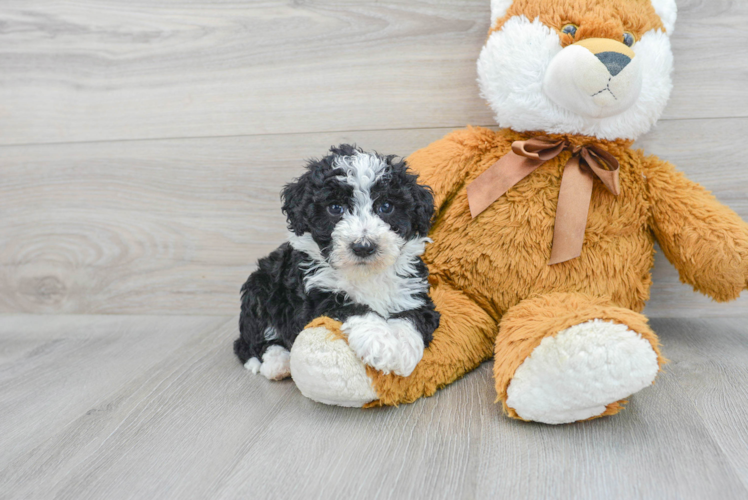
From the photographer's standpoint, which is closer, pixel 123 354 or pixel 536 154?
pixel 536 154

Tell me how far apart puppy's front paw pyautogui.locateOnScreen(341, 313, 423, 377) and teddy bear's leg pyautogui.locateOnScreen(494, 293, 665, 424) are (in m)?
0.17

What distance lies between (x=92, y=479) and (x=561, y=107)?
1.13m

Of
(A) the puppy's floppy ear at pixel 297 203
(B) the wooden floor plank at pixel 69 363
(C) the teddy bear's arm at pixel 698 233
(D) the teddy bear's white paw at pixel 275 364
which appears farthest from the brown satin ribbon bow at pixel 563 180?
(B) the wooden floor plank at pixel 69 363

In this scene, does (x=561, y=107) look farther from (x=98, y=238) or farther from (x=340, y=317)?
(x=98, y=238)

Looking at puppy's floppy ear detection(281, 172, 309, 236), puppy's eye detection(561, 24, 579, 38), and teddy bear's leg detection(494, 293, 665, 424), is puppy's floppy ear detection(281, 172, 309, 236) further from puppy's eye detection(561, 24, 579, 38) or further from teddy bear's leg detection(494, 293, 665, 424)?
puppy's eye detection(561, 24, 579, 38)

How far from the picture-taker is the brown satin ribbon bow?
3.79 ft

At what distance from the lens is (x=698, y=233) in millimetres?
1181

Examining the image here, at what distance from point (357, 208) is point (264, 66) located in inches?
29.9

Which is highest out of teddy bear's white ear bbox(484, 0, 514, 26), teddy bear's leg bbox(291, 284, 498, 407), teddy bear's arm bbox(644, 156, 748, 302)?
teddy bear's white ear bbox(484, 0, 514, 26)

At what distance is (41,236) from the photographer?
174 centimetres

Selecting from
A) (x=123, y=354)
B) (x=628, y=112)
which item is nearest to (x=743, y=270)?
(x=628, y=112)

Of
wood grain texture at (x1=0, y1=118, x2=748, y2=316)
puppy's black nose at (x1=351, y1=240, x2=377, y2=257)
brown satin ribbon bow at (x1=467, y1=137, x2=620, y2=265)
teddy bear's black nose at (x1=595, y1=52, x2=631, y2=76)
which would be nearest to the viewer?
puppy's black nose at (x1=351, y1=240, x2=377, y2=257)

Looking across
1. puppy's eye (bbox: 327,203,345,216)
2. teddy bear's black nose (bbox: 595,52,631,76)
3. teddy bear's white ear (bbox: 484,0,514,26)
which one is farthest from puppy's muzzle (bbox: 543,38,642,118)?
puppy's eye (bbox: 327,203,345,216)

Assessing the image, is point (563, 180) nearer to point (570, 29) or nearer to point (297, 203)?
point (570, 29)
